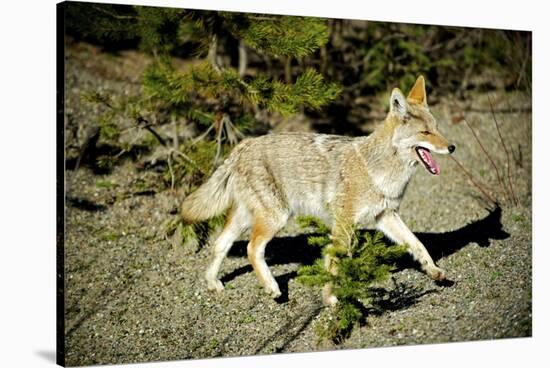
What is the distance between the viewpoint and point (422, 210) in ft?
25.0

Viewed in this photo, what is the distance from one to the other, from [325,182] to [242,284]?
1.14 metres

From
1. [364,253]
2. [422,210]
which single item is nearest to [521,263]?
[422,210]

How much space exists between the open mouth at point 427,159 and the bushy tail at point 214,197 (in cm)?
154

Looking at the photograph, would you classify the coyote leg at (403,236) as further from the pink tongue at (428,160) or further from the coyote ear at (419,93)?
the coyote ear at (419,93)

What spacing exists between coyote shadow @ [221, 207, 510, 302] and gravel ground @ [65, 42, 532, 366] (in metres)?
0.02

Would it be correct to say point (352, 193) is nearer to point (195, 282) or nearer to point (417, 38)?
point (195, 282)

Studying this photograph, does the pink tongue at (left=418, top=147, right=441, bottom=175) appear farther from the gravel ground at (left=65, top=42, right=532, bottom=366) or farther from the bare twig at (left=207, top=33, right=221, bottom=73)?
the bare twig at (left=207, top=33, right=221, bottom=73)

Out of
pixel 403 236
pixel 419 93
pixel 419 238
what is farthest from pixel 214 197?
pixel 419 238

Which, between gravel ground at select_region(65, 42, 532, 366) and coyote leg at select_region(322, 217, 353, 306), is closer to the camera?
coyote leg at select_region(322, 217, 353, 306)

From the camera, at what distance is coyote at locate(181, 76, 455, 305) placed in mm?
5520

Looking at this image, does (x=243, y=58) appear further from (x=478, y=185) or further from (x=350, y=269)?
(x=350, y=269)

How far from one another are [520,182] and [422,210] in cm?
140

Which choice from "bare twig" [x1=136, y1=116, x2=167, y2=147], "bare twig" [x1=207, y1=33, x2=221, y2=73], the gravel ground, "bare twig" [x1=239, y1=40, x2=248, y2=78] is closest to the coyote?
the gravel ground

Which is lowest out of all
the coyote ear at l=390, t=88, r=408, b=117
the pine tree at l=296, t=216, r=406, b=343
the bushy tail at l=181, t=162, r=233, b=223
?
the pine tree at l=296, t=216, r=406, b=343
